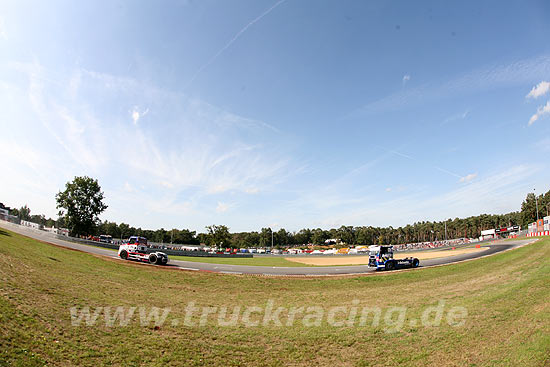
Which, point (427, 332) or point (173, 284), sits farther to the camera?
point (173, 284)

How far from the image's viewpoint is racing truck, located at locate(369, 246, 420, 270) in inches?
1256

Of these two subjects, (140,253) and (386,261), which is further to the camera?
(140,253)

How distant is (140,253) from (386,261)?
31277 mm

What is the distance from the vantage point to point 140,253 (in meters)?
32.2

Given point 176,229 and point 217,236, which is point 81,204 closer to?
point 217,236

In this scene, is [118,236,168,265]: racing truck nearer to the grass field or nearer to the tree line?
the grass field

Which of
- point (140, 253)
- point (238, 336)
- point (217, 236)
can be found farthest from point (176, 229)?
point (238, 336)

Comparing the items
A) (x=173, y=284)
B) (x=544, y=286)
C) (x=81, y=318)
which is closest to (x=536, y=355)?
(x=544, y=286)

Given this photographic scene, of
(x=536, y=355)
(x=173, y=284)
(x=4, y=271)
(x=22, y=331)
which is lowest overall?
(x=173, y=284)

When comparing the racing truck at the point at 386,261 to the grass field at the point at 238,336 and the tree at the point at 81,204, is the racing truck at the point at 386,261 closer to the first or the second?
the grass field at the point at 238,336

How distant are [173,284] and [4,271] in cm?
989

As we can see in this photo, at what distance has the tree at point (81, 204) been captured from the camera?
→ 84188 millimetres

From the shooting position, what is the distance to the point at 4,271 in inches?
433

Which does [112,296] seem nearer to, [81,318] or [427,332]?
[81,318]
